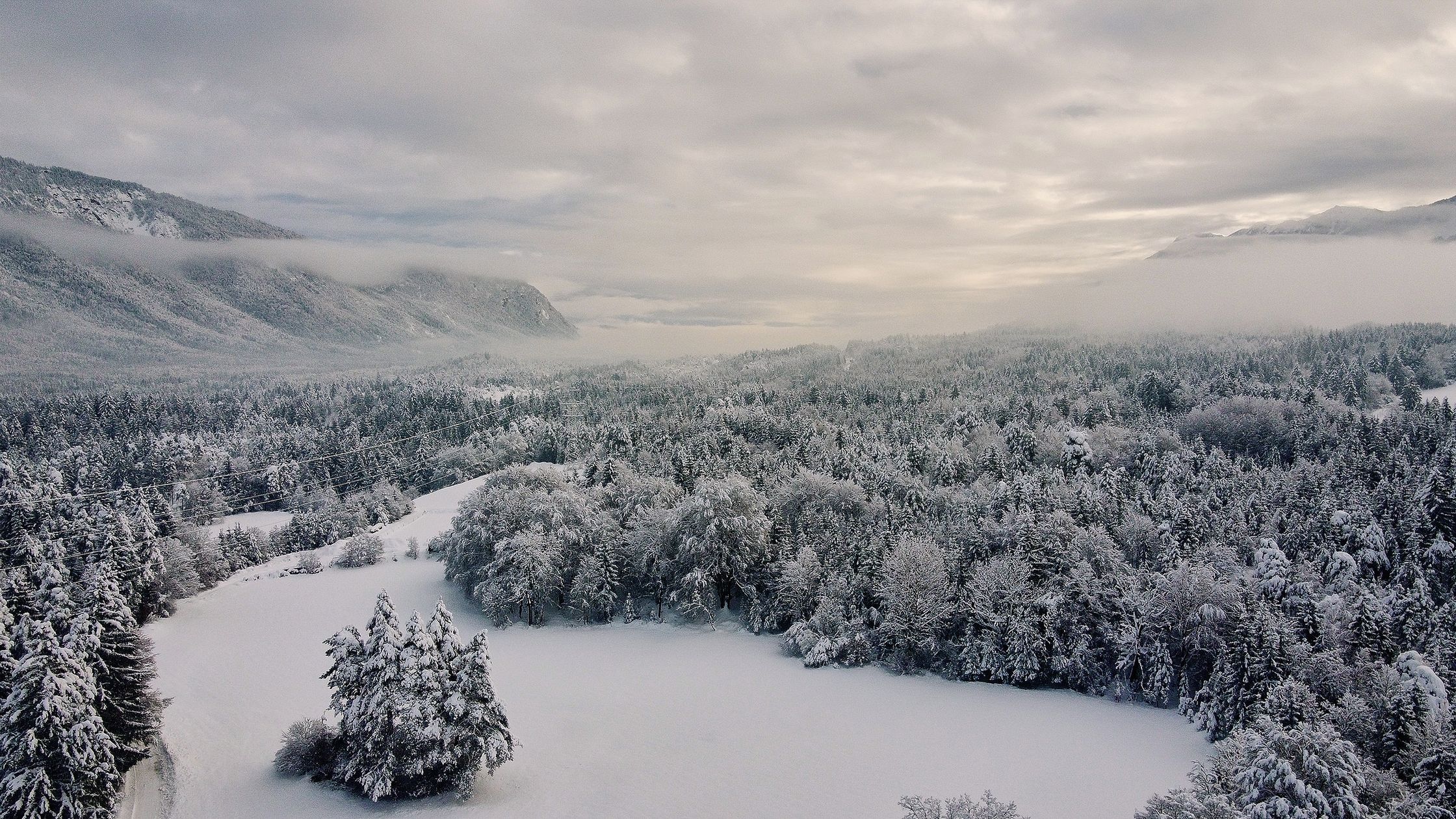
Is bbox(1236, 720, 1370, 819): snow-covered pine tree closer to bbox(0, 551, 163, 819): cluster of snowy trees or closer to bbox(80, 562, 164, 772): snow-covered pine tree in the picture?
bbox(0, 551, 163, 819): cluster of snowy trees

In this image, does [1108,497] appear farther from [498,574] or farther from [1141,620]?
[498,574]

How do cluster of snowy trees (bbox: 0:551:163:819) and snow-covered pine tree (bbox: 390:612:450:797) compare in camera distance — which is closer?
cluster of snowy trees (bbox: 0:551:163:819)

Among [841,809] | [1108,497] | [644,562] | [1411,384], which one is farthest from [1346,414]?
[841,809]

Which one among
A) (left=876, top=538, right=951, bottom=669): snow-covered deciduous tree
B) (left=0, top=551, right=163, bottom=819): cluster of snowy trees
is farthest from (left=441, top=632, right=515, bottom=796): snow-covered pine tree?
(left=876, top=538, right=951, bottom=669): snow-covered deciduous tree

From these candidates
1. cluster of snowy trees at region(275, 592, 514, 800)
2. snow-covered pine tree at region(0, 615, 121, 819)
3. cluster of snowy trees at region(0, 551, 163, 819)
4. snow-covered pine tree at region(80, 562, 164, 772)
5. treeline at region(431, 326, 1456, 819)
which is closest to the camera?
snow-covered pine tree at region(0, 615, 121, 819)

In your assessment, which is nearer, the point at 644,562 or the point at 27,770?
the point at 27,770

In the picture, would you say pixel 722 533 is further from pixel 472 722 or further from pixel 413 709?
pixel 413 709

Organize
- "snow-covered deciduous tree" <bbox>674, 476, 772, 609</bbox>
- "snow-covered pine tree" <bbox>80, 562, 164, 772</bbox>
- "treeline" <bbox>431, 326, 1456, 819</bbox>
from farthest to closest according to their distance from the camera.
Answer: "snow-covered deciduous tree" <bbox>674, 476, 772, 609</bbox> → "snow-covered pine tree" <bbox>80, 562, 164, 772</bbox> → "treeline" <bbox>431, 326, 1456, 819</bbox>

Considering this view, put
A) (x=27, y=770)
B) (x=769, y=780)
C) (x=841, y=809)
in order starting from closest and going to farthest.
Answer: (x=27, y=770) → (x=841, y=809) → (x=769, y=780)
